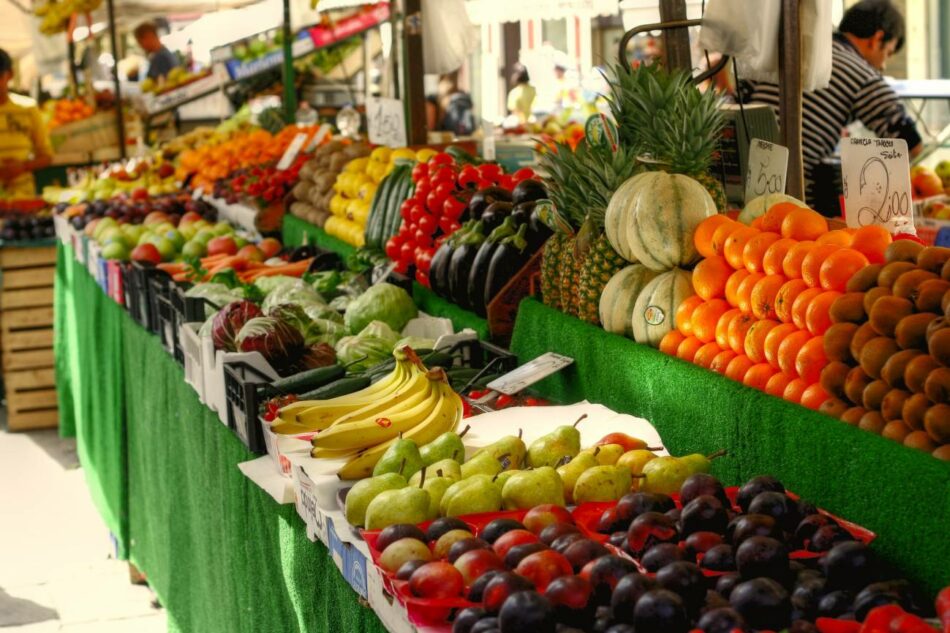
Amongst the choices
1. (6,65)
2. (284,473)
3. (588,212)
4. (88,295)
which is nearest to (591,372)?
(588,212)

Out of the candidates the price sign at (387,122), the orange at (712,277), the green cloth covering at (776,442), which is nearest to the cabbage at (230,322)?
the green cloth covering at (776,442)

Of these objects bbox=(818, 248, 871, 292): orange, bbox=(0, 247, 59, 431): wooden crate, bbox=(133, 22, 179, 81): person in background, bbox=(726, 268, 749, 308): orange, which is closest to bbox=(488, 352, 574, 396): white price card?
bbox=(726, 268, 749, 308): orange

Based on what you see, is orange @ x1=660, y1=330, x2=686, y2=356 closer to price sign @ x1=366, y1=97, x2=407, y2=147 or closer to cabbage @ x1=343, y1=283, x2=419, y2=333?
cabbage @ x1=343, y1=283, x2=419, y2=333

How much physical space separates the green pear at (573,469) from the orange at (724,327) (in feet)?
1.47

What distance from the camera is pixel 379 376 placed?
126 inches

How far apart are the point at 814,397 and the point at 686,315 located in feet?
1.65

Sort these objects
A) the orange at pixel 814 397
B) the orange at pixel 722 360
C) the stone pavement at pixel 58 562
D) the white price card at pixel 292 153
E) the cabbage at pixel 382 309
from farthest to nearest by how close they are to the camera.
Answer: the white price card at pixel 292 153 → the stone pavement at pixel 58 562 → the cabbage at pixel 382 309 → the orange at pixel 722 360 → the orange at pixel 814 397

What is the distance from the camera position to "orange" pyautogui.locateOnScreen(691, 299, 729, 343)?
2586 mm

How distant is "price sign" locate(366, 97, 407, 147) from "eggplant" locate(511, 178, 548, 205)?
225cm

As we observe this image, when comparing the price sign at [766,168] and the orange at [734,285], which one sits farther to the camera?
the price sign at [766,168]

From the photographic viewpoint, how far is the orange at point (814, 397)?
219 centimetres

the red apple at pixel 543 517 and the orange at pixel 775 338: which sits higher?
the orange at pixel 775 338

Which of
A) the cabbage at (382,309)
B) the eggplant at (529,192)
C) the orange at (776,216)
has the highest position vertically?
the eggplant at (529,192)

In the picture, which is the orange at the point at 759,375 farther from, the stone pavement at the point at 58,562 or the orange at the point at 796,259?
the stone pavement at the point at 58,562
